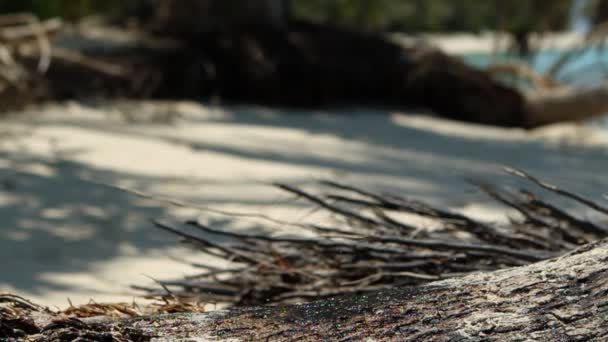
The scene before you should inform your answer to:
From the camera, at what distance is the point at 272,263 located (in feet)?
8.46

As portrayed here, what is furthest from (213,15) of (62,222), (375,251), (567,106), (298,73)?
(375,251)

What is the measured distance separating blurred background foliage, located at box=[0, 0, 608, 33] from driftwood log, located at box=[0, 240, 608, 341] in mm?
7316

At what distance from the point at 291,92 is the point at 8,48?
231cm

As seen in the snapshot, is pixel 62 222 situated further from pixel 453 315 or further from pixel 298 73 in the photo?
pixel 298 73

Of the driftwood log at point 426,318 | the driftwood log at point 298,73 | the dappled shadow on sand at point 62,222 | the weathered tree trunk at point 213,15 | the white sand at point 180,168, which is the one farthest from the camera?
the weathered tree trunk at point 213,15

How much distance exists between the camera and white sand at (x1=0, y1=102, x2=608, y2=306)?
3.36 metres

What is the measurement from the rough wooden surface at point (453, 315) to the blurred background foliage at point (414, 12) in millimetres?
7310

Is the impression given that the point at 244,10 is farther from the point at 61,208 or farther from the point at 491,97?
the point at 61,208

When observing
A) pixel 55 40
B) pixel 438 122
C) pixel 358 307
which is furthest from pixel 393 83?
pixel 358 307

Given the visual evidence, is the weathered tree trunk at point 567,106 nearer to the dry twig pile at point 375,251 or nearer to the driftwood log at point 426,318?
the dry twig pile at point 375,251

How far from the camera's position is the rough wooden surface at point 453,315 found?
152cm

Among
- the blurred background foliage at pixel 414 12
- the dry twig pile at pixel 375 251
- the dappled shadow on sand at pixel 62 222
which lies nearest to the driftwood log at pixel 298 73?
the blurred background foliage at pixel 414 12

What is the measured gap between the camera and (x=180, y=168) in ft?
16.3

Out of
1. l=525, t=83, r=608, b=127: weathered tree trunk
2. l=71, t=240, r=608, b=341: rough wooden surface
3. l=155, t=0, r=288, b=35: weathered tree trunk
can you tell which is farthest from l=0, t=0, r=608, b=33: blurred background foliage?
Result: l=71, t=240, r=608, b=341: rough wooden surface
